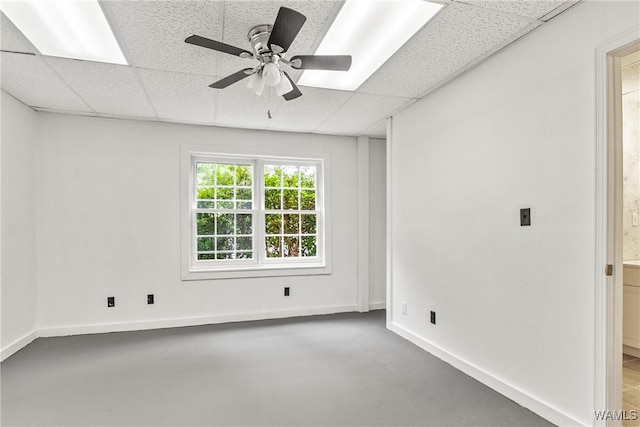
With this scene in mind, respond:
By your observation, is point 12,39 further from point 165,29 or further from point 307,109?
point 307,109

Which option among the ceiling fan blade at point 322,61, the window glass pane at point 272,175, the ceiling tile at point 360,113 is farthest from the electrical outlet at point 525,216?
the window glass pane at point 272,175

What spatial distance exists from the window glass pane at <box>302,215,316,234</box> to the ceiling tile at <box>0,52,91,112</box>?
106 inches

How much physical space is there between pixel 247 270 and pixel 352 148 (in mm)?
2091

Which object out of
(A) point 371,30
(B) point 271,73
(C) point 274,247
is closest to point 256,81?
(B) point 271,73

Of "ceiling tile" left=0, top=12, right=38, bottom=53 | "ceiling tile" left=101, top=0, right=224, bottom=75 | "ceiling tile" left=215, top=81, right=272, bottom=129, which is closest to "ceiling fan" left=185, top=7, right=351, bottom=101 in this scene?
"ceiling tile" left=101, top=0, right=224, bottom=75

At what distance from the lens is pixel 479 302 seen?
2781 millimetres

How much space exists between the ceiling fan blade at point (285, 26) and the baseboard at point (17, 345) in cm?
339

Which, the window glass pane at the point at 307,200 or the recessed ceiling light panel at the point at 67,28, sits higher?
the recessed ceiling light panel at the point at 67,28

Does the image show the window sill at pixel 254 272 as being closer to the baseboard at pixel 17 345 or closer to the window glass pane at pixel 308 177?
the window glass pane at pixel 308 177

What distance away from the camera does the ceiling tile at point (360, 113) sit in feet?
11.5

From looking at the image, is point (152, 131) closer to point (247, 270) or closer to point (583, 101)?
point (247, 270)

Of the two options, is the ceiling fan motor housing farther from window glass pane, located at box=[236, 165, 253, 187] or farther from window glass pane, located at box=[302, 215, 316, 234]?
window glass pane, located at box=[302, 215, 316, 234]

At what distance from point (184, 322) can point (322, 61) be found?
11.0ft

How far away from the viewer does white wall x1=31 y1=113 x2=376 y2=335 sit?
3.90 m
